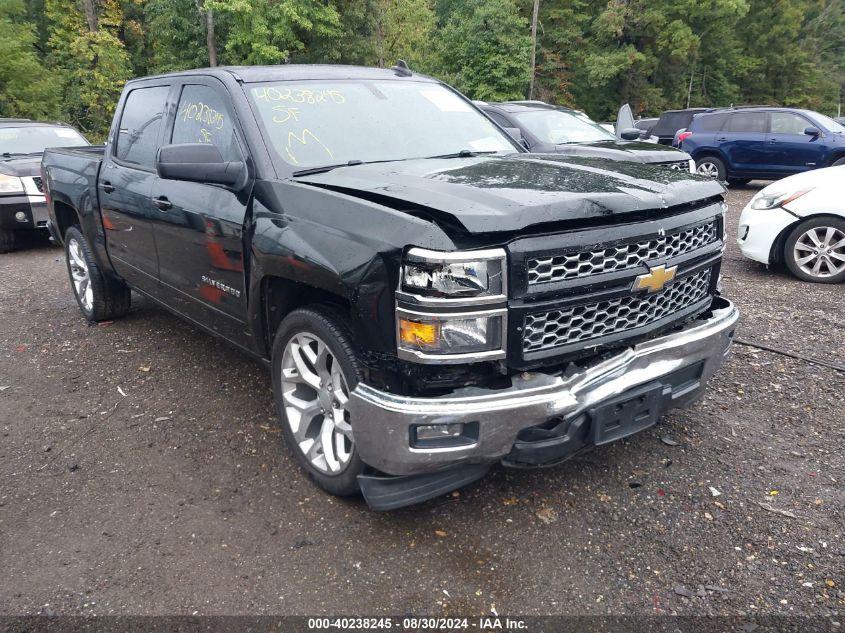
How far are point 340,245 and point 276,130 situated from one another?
3.63ft

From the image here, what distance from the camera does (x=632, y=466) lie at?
3217 mm

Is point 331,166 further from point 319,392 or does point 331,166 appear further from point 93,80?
point 93,80

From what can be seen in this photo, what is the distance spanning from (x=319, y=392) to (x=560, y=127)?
7.28 metres

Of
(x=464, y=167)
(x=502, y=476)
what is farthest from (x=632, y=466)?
(x=464, y=167)

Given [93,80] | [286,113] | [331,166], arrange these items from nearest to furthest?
1. [331,166]
2. [286,113]
3. [93,80]

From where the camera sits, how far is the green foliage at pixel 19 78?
22.1m

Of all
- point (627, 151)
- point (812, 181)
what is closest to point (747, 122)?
point (627, 151)

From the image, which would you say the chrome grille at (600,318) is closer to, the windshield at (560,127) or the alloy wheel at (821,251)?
the alloy wheel at (821,251)

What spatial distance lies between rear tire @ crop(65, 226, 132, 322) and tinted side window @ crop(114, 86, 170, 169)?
1115 mm

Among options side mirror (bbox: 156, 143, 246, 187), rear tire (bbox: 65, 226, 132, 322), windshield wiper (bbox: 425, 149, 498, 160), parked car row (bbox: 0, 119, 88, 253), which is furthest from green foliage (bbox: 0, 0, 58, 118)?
windshield wiper (bbox: 425, 149, 498, 160)

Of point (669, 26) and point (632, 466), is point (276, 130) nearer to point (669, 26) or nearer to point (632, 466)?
point (632, 466)

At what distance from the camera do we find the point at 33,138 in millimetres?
9773

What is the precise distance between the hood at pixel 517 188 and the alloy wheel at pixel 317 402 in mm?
740

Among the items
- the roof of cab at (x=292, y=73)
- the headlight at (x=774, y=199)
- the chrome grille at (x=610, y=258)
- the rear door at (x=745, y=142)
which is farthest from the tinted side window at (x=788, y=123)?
the chrome grille at (x=610, y=258)
